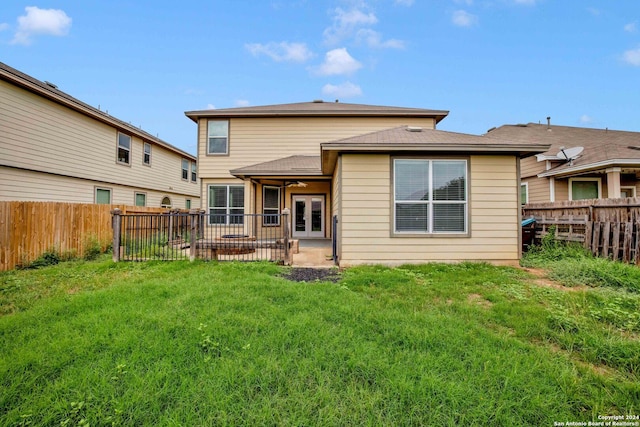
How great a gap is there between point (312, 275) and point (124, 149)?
521 inches

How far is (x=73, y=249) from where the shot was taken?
779 centimetres

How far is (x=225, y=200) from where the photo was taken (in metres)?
12.0

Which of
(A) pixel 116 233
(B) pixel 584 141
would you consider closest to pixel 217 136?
(A) pixel 116 233

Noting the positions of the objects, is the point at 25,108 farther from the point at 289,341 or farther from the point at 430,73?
the point at 430,73

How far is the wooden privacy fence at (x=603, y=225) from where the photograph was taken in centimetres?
599

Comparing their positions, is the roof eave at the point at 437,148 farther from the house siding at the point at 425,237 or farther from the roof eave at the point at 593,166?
the roof eave at the point at 593,166

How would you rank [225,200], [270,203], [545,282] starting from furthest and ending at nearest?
[270,203]
[225,200]
[545,282]

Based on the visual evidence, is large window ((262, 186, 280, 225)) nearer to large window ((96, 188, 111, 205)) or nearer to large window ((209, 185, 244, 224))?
large window ((209, 185, 244, 224))

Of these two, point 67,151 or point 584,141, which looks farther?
point 584,141

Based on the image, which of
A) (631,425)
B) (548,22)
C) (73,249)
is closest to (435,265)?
(631,425)

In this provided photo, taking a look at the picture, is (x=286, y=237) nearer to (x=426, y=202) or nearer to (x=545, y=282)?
(x=426, y=202)

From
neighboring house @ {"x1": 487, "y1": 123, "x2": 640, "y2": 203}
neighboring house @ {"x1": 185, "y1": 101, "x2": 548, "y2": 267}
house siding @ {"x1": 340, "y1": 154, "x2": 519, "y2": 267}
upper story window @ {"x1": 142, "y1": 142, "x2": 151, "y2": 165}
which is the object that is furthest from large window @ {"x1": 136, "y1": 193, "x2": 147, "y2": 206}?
neighboring house @ {"x1": 487, "y1": 123, "x2": 640, "y2": 203}

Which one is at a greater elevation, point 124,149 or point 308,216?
point 124,149

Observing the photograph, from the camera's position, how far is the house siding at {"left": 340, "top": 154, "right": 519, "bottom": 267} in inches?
256
